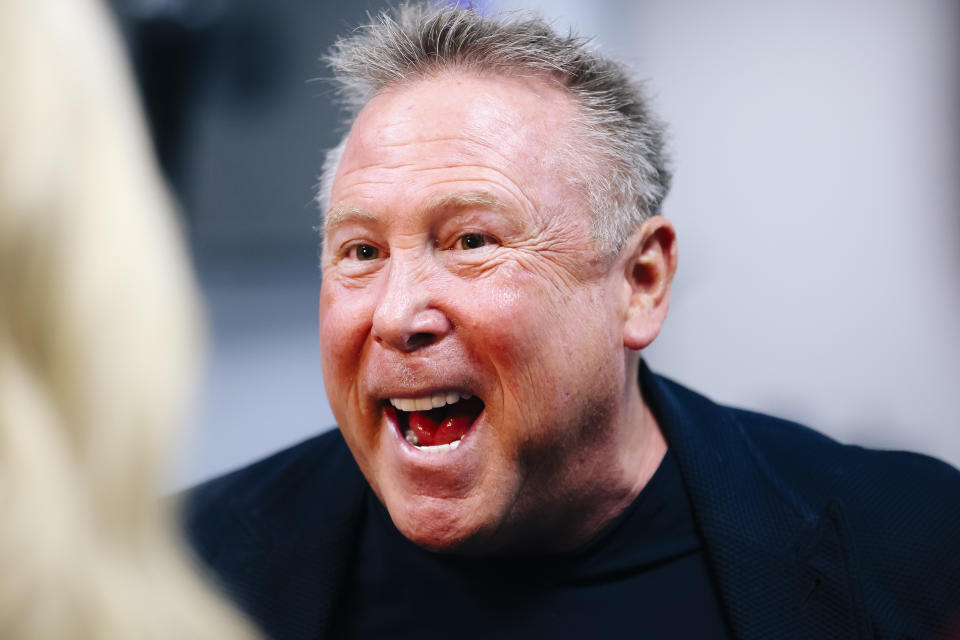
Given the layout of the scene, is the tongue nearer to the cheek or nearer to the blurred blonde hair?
the cheek

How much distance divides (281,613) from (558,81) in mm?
1207

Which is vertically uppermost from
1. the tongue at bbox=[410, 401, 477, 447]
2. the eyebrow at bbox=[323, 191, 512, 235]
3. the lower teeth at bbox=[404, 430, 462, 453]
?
the eyebrow at bbox=[323, 191, 512, 235]

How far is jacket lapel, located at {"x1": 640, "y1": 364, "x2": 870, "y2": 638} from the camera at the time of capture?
5.57ft

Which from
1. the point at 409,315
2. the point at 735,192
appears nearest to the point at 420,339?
the point at 409,315

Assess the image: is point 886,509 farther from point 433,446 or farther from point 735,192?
point 735,192

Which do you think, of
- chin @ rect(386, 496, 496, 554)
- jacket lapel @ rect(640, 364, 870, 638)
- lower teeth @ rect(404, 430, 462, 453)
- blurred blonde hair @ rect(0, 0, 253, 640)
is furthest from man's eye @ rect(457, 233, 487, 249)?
blurred blonde hair @ rect(0, 0, 253, 640)

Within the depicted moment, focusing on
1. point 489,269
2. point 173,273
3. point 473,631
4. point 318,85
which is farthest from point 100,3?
point 318,85

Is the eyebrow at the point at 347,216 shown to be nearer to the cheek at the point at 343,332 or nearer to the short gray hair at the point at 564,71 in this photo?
the cheek at the point at 343,332

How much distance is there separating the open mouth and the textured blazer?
386mm

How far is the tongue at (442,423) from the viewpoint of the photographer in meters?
1.66

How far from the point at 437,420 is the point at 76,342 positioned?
3.53ft

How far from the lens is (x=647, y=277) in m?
1.89

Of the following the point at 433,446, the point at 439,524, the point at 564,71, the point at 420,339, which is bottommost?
the point at 439,524

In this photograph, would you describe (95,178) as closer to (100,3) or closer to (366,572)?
(100,3)
